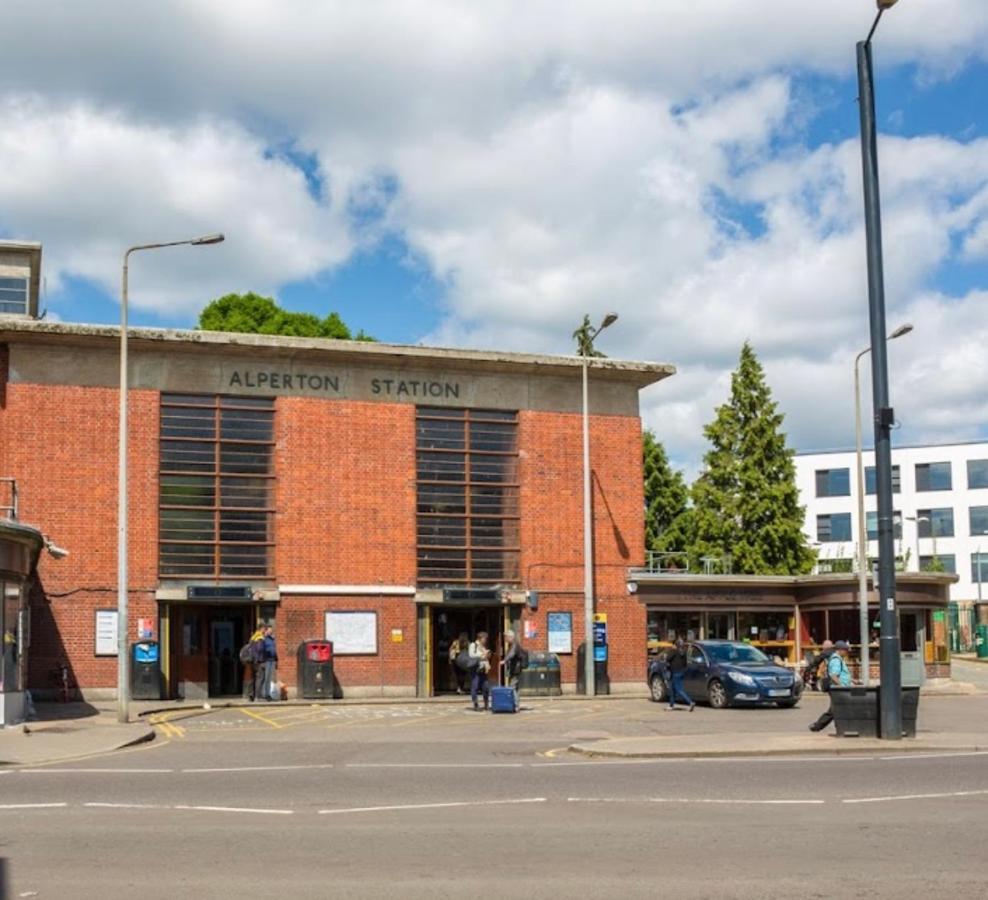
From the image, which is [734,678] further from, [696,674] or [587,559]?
[587,559]

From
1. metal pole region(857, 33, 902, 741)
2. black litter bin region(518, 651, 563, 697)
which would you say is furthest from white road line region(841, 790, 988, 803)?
black litter bin region(518, 651, 563, 697)

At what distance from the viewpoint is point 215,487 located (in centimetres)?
3434

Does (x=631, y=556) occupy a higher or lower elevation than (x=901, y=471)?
lower

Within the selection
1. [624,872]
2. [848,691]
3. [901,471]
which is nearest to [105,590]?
[848,691]

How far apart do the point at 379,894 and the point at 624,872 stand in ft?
5.94

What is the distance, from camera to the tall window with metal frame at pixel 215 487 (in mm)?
33969

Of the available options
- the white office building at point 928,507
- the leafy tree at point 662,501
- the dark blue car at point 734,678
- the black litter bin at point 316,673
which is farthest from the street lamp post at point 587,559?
the white office building at point 928,507

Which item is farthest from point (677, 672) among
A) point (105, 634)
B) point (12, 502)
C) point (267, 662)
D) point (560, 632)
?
point (12, 502)

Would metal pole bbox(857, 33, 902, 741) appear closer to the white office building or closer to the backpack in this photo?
the backpack

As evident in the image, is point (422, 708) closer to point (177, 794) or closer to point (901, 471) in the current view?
point (177, 794)

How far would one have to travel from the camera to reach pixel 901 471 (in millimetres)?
90125

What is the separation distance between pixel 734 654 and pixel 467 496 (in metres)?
8.74

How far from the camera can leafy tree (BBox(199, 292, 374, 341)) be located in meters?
59.4

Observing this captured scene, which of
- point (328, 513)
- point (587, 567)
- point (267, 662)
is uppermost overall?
point (328, 513)
